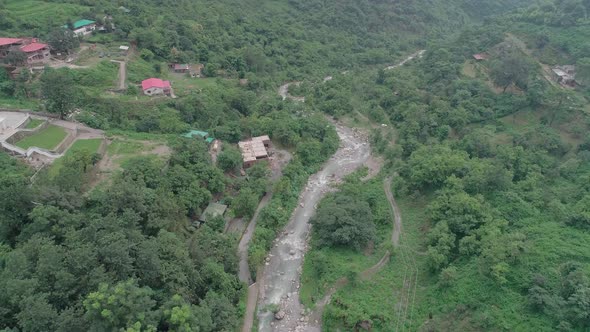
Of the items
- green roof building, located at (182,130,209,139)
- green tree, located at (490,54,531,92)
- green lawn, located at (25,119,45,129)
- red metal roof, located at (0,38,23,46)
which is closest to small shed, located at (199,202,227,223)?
green roof building, located at (182,130,209,139)

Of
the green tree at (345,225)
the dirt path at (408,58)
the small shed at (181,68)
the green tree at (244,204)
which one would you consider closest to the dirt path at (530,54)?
the dirt path at (408,58)

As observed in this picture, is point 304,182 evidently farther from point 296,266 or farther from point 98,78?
point 98,78

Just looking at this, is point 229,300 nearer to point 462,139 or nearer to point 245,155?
point 245,155

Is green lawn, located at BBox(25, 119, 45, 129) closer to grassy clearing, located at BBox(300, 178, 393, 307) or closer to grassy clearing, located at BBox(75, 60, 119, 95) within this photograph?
grassy clearing, located at BBox(75, 60, 119, 95)

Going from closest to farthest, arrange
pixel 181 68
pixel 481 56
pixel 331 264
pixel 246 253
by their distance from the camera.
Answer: pixel 331 264
pixel 246 253
pixel 181 68
pixel 481 56

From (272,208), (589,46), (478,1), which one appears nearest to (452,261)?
(272,208)

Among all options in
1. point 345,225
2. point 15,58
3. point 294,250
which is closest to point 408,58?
point 345,225

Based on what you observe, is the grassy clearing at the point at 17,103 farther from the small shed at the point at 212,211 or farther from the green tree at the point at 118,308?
the green tree at the point at 118,308
